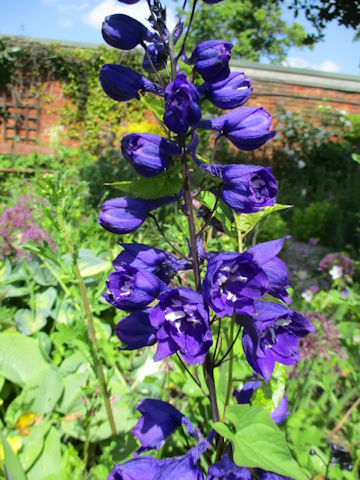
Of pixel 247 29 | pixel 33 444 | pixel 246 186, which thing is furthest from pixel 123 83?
pixel 247 29

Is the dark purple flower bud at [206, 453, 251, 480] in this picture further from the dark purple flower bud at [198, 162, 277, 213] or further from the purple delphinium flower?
the dark purple flower bud at [198, 162, 277, 213]

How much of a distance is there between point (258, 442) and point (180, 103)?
642 millimetres

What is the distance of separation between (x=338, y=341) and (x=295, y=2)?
→ 3463mm

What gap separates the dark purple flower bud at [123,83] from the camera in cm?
79

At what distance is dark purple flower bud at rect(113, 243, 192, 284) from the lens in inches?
31.8

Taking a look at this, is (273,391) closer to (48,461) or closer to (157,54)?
(157,54)

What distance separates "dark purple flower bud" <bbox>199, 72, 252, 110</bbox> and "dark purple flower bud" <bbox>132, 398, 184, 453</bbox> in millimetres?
723

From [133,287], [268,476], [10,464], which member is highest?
[133,287]

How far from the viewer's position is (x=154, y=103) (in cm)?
82

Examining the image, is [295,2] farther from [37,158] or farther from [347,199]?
[37,158]

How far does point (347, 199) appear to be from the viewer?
257 inches

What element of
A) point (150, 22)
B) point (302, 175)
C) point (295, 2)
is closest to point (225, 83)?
point (150, 22)

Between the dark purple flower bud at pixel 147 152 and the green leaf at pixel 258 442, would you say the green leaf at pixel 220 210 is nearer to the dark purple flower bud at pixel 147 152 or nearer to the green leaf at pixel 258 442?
the dark purple flower bud at pixel 147 152

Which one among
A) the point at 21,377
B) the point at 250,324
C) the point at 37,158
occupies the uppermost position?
the point at 250,324
